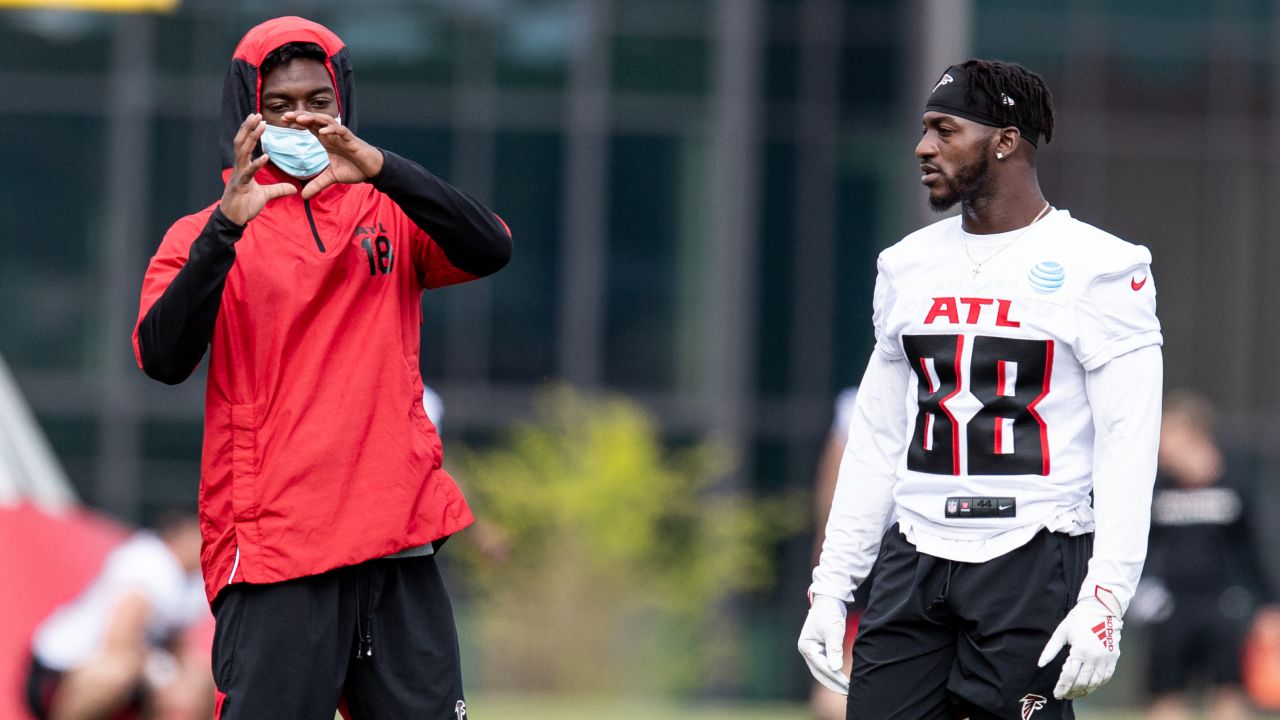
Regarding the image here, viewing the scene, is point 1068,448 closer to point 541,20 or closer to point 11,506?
point 11,506

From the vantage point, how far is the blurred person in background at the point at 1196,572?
11.7m

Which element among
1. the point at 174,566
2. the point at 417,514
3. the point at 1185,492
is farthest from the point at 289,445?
the point at 1185,492

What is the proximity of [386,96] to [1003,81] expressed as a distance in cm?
1903

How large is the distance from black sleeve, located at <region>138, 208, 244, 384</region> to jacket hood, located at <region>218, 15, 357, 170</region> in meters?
0.32

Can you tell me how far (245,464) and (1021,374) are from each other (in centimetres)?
176

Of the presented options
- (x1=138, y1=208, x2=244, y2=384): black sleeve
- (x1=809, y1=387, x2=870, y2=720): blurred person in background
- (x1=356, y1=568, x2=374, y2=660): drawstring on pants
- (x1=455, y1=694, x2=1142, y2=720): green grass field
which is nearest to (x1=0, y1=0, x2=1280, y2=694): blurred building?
(x1=455, y1=694, x2=1142, y2=720): green grass field

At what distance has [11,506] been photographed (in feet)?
29.9

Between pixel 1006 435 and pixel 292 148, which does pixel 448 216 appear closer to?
pixel 292 148

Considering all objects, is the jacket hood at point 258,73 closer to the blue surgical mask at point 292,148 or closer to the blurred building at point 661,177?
the blue surgical mask at point 292,148

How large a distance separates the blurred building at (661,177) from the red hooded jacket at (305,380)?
60.0ft

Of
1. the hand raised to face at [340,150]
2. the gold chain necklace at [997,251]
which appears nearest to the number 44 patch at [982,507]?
the gold chain necklace at [997,251]

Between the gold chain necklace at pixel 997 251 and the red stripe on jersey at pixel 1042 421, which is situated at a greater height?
the gold chain necklace at pixel 997 251

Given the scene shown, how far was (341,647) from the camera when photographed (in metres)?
4.44

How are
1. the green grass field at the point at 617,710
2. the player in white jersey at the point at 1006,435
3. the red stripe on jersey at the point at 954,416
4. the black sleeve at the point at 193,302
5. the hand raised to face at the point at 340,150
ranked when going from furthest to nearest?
the green grass field at the point at 617,710 < the red stripe on jersey at the point at 954,416 < the player in white jersey at the point at 1006,435 < the hand raised to face at the point at 340,150 < the black sleeve at the point at 193,302
